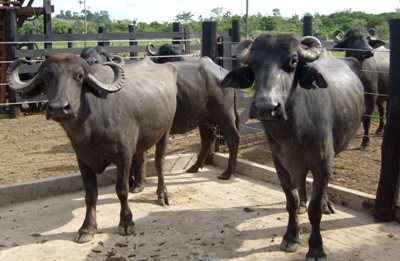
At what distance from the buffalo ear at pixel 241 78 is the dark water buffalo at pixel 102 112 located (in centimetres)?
114

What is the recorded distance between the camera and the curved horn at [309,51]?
3.95 meters

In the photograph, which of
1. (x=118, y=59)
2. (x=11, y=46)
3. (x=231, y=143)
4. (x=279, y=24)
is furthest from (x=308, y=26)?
(x=279, y=24)

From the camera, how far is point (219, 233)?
501cm

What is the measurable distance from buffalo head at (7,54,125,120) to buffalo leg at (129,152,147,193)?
209cm

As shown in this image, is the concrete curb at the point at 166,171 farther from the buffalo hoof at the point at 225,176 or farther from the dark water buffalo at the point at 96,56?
the dark water buffalo at the point at 96,56

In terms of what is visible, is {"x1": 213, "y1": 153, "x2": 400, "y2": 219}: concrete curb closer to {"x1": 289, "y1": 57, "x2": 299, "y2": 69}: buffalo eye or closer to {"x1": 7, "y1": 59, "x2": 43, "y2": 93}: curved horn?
{"x1": 289, "y1": 57, "x2": 299, "y2": 69}: buffalo eye

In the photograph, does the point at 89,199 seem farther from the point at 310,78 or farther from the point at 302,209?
the point at 310,78

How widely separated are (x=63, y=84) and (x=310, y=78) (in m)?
2.19

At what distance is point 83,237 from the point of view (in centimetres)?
485

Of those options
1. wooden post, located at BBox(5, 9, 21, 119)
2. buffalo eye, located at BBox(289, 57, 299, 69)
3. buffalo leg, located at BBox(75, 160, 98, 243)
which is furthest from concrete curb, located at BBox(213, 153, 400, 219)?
wooden post, located at BBox(5, 9, 21, 119)

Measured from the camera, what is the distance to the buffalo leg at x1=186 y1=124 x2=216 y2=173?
7412mm

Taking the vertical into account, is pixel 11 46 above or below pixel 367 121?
above

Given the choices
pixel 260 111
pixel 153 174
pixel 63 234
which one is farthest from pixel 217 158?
pixel 260 111

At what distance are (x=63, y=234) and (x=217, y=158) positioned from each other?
329 centimetres
